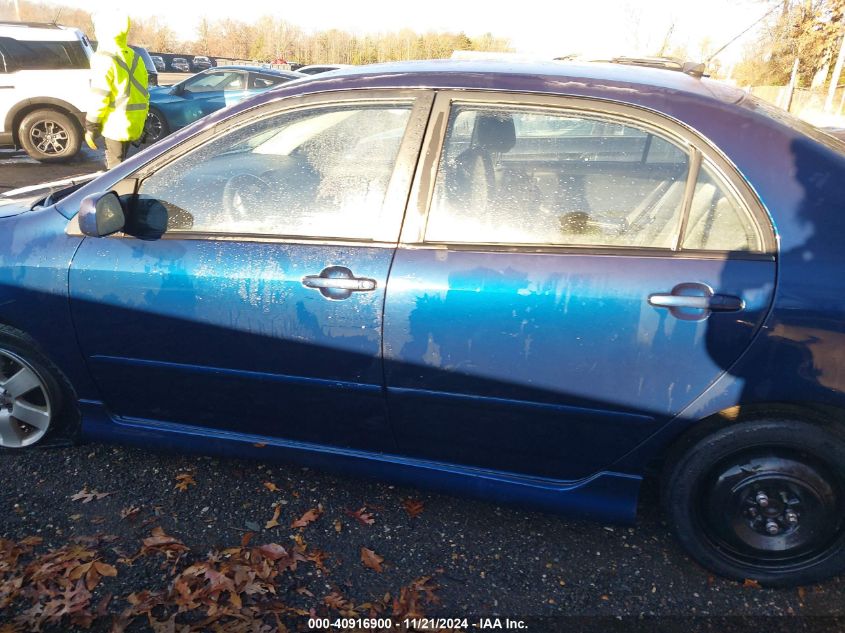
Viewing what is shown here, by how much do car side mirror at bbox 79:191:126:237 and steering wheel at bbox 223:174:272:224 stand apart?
1.30 feet

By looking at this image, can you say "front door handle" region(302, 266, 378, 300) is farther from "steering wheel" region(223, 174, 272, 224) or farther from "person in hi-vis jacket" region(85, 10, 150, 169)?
"person in hi-vis jacket" region(85, 10, 150, 169)

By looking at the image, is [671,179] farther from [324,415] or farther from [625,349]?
[324,415]

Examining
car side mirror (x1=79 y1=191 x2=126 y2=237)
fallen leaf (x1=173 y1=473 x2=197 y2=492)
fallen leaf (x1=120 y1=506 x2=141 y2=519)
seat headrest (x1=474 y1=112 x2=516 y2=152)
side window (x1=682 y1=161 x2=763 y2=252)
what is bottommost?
fallen leaf (x1=120 y1=506 x2=141 y2=519)

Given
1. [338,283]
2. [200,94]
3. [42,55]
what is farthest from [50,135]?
[338,283]

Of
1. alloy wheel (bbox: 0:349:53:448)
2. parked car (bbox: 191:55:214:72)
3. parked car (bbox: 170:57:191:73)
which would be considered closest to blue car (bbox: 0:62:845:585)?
alloy wheel (bbox: 0:349:53:448)

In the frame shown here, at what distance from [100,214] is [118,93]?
180 inches

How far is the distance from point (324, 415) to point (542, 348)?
35.2 inches

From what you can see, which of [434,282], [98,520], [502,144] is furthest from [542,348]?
[98,520]

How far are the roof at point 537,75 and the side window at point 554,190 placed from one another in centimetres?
11

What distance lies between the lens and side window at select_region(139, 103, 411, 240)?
7.30 ft

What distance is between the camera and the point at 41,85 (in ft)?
29.0

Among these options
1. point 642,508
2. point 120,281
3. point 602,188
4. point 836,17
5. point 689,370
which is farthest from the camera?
point 836,17

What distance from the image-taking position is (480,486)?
2336 millimetres

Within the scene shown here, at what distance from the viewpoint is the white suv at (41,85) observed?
28.6ft
